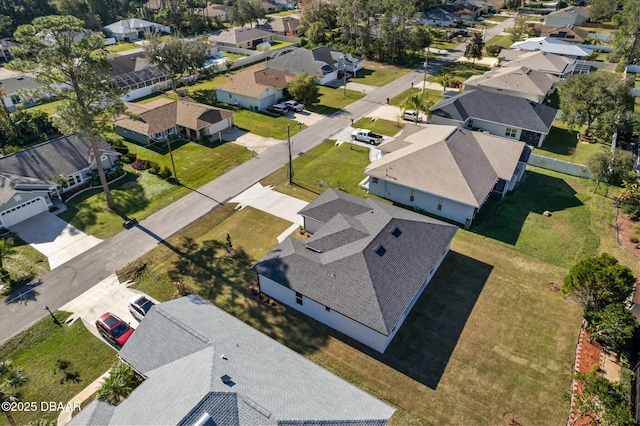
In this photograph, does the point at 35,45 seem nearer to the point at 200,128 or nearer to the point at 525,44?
the point at 200,128

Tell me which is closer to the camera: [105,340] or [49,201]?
[105,340]

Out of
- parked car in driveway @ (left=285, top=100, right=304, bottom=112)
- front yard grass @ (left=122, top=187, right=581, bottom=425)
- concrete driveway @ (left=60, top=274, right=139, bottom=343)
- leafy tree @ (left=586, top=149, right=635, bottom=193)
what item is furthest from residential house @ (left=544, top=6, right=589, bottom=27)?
concrete driveway @ (left=60, top=274, right=139, bottom=343)

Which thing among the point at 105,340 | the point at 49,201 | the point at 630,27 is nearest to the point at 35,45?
the point at 49,201

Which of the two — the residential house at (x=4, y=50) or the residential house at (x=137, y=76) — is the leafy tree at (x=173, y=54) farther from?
the residential house at (x=4, y=50)

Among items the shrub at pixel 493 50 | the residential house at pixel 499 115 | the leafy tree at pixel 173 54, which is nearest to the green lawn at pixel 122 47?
the leafy tree at pixel 173 54

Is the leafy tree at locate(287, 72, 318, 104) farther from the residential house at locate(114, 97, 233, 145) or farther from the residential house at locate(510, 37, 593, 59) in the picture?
Result: the residential house at locate(510, 37, 593, 59)

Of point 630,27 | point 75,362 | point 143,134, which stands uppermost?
point 630,27
